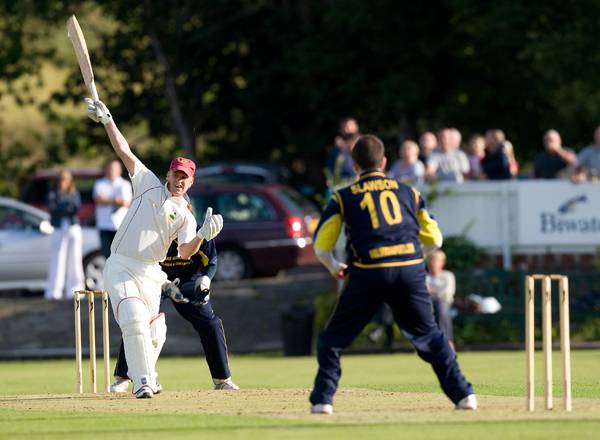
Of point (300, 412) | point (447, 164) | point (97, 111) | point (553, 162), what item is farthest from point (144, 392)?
point (553, 162)

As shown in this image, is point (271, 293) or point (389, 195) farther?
A: point (271, 293)

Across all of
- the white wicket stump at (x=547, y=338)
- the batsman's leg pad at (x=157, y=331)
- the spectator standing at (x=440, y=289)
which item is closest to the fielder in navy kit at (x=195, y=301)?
the batsman's leg pad at (x=157, y=331)

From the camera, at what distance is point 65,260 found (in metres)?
25.8

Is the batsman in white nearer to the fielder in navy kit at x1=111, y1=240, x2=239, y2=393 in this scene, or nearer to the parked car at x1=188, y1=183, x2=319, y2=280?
the fielder in navy kit at x1=111, y1=240, x2=239, y2=393

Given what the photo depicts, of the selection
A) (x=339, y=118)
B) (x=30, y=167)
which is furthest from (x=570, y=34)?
(x=30, y=167)

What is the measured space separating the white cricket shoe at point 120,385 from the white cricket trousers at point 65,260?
12.0 metres

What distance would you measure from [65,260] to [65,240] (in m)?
0.46

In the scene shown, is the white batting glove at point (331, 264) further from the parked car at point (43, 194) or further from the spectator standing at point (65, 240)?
the parked car at point (43, 194)

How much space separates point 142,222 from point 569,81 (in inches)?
922

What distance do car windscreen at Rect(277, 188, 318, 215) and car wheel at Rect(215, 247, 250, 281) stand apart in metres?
1.16

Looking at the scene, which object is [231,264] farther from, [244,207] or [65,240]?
[65,240]

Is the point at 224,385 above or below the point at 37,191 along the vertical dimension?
below

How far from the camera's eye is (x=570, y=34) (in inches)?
1350

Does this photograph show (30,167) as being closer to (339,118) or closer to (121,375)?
(339,118)
